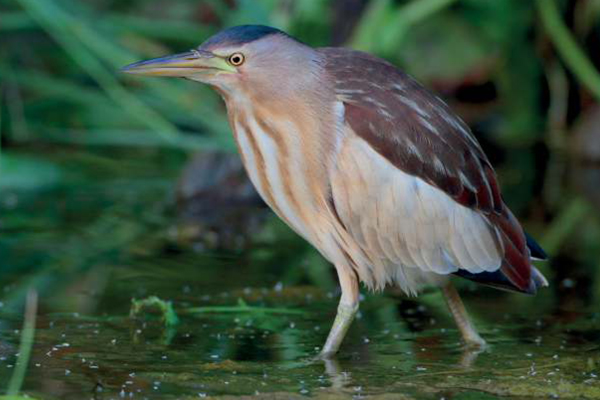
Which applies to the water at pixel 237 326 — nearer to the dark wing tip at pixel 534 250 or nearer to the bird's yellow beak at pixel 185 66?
the dark wing tip at pixel 534 250

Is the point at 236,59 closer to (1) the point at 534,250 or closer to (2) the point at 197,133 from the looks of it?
(1) the point at 534,250

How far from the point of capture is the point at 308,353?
418 cm

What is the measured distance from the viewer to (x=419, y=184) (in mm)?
4203

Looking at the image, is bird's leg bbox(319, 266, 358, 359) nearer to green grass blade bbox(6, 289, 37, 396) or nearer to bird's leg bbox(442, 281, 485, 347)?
bird's leg bbox(442, 281, 485, 347)

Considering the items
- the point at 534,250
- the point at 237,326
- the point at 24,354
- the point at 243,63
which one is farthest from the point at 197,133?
the point at 24,354

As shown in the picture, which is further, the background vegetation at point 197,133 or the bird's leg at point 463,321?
the background vegetation at point 197,133

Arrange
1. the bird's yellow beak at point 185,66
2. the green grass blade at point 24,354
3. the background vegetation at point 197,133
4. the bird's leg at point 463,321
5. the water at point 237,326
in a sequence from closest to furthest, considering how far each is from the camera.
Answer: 1. the green grass blade at point 24,354
2. the water at point 237,326
3. the bird's yellow beak at point 185,66
4. the bird's leg at point 463,321
5. the background vegetation at point 197,133

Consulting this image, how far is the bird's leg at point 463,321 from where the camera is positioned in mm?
4316

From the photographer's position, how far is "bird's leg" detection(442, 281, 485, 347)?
14.2ft

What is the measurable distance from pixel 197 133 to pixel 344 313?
12.7 feet

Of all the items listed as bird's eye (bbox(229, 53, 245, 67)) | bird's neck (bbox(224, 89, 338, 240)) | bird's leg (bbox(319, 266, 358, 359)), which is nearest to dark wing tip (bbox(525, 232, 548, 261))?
bird's leg (bbox(319, 266, 358, 359))

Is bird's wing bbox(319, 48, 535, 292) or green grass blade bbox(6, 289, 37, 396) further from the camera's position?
bird's wing bbox(319, 48, 535, 292)

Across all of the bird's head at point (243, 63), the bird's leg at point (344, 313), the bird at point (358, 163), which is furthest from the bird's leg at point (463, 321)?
the bird's head at point (243, 63)

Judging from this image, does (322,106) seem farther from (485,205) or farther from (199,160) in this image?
(199,160)
